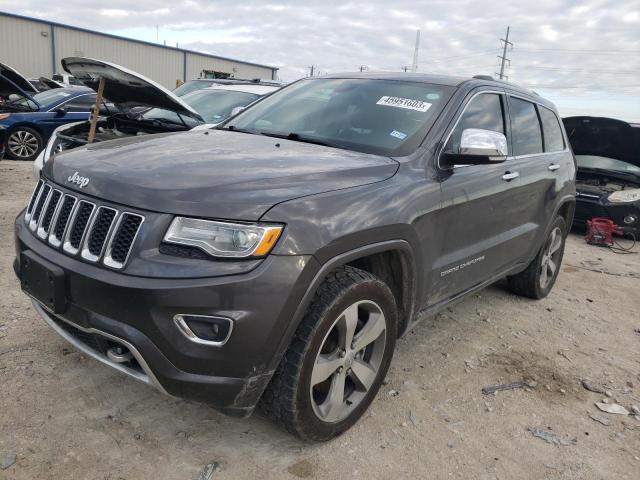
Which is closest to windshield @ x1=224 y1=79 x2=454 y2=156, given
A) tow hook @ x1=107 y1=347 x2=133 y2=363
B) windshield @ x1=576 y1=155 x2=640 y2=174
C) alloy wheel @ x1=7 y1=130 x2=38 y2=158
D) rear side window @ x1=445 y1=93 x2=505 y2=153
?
rear side window @ x1=445 y1=93 x2=505 y2=153

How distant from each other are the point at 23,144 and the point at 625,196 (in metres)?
10.2

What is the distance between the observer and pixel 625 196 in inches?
311

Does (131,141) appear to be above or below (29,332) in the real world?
above

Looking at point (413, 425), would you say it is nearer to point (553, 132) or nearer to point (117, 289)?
point (117, 289)

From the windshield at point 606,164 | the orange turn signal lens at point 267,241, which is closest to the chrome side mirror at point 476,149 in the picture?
the orange turn signal lens at point 267,241

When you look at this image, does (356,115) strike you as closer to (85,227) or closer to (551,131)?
(85,227)

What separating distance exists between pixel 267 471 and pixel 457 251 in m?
1.63

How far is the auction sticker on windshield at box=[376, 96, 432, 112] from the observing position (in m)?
3.17

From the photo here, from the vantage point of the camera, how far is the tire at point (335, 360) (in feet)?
7.35

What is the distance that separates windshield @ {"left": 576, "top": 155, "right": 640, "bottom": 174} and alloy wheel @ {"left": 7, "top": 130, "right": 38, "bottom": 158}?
967 centimetres

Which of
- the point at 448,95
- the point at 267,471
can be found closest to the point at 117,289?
the point at 267,471

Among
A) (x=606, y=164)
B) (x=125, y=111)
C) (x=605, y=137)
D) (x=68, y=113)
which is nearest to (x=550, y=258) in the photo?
(x=605, y=137)

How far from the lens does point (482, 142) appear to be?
287cm

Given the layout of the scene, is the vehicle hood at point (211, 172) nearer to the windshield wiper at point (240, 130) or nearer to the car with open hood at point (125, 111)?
the windshield wiper at point (240, 130)
